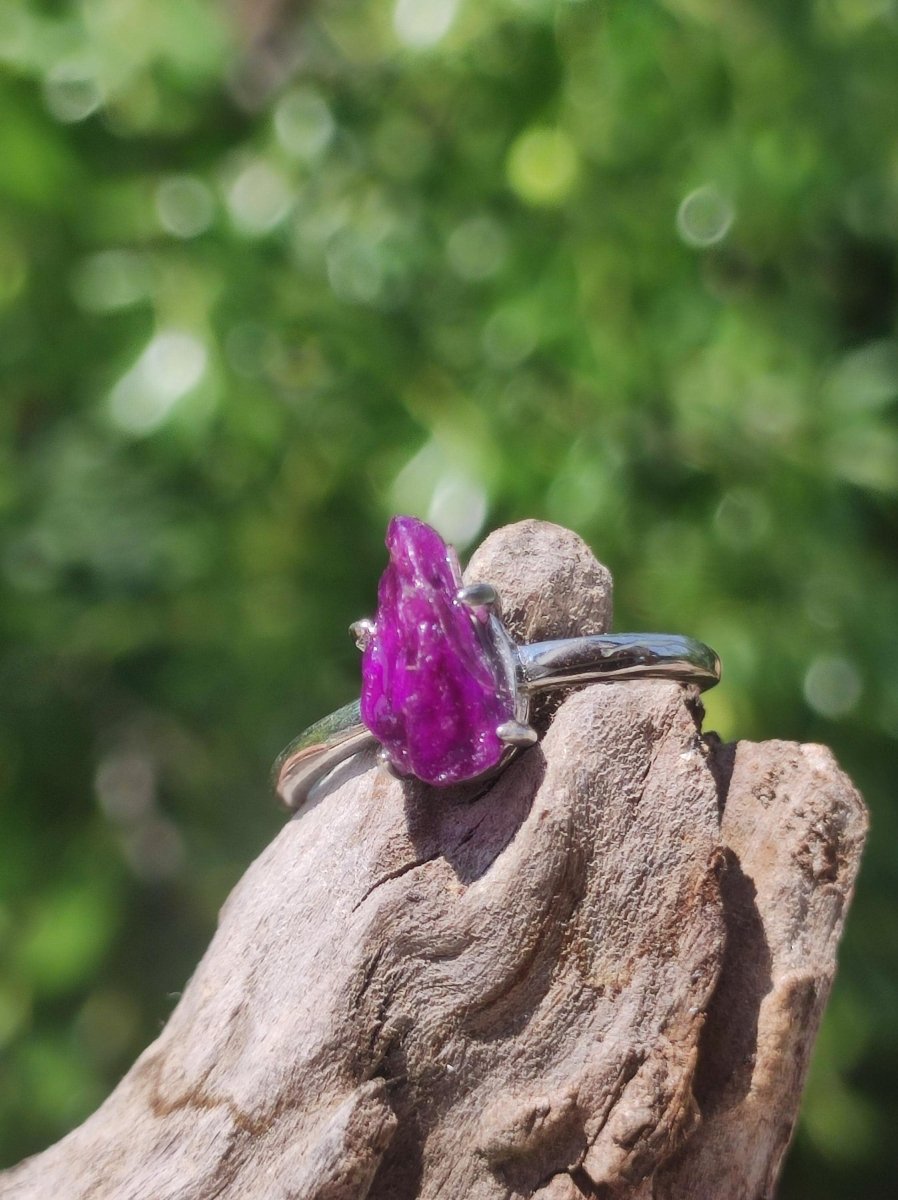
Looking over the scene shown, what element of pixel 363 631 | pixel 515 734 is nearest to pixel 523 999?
pixel 515 734

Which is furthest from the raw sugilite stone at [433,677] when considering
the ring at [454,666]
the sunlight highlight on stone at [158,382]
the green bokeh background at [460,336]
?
the sunlight highlight on stone at [158,382]

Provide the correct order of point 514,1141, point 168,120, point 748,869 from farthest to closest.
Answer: point 168,120, point 748,869, point 514,1141

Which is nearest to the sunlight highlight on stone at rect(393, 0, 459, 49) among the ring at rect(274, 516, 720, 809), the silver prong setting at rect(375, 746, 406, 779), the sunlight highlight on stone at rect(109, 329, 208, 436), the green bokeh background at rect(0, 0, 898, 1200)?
the green bokeh background at rect(0, 0, 898, 1200)

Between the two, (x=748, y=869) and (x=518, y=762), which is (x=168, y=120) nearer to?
(x=518, y=762)

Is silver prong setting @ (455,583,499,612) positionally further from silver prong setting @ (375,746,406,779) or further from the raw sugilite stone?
silver prong setting @ (375,746,406,779)

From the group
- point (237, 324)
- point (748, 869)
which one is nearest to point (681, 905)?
point (748, 869)

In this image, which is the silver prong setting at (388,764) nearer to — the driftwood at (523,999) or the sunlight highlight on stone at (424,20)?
the driftwood at (523,999)

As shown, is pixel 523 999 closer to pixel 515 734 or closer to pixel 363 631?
pixel 515 734
